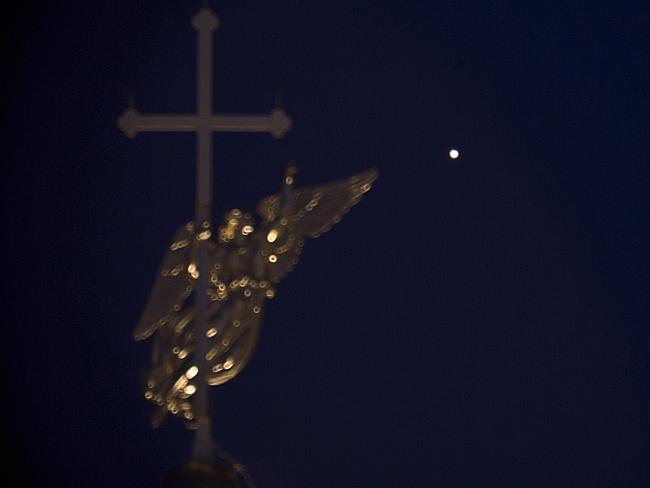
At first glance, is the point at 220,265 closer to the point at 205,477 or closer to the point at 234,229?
the point at 234,229

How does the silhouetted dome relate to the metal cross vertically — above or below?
below

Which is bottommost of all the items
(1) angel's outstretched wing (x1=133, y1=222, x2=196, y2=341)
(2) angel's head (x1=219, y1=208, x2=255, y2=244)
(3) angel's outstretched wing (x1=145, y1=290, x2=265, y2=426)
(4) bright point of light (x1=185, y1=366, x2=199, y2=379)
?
(4) bright point of light (x1=185, y1=366, x2=199, y2=379)

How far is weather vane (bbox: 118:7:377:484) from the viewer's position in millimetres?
2574

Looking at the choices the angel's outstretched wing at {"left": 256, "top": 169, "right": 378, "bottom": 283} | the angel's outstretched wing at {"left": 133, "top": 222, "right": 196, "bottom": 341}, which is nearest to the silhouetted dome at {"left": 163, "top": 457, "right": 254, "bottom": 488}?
the angel's outstretched wing at {"left": 133, "top": 222, "right": 196, "bottom": 341}

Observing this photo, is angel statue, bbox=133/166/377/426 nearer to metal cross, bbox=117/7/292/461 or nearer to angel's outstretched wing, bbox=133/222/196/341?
angel's outstretched wing, bbox=133/222/196/341

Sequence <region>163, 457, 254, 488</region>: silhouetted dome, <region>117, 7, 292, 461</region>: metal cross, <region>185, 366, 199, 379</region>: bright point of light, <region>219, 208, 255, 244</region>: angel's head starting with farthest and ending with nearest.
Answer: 1. <region>219, 208, 255, 244</region>: angel's head
2. <region>185, 366, 199, 379</region>: bright point of light
3. <region>117, 7, 292, 461</region>: metal cross
4. <region>163, 457, 254, 488</region>: silhouetted dome

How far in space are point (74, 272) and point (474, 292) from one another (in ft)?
3.82

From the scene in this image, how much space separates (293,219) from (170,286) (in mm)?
385

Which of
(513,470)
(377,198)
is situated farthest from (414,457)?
(377,198)

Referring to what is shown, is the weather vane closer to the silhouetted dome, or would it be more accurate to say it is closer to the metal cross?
the metal cross

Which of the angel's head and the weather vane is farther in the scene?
the angel's head

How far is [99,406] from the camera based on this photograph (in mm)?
2893

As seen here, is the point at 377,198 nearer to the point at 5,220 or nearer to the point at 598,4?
the point at 598,4

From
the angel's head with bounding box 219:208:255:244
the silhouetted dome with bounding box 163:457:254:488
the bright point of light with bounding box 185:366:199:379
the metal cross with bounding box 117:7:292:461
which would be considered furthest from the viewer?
the angel's head with bounding box 219:208:255:244
